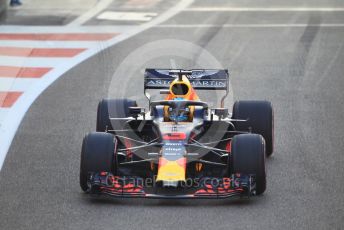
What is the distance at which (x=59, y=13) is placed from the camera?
2795cm

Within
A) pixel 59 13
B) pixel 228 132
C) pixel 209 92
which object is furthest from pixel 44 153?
pixel 59 13

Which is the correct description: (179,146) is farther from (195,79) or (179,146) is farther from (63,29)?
(63,29)

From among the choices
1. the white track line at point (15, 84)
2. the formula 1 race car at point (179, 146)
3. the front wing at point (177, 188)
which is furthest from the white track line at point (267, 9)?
the front wing at point (177, 188)

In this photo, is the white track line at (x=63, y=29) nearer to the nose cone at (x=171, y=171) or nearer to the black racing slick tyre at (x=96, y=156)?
the black racing slick tyre at (x=96, y=156)

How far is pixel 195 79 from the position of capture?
15.6 m

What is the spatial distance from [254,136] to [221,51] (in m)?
10.1

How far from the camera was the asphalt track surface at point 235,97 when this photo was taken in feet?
41.4

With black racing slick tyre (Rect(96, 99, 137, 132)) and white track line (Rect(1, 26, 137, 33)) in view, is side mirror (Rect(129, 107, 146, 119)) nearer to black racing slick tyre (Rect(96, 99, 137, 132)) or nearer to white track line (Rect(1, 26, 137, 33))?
black racing slick tyre (Rect(96, 99, 137, 132))

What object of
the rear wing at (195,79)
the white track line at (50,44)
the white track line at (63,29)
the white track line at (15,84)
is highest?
the white track line at (63,29)

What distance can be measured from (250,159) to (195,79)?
2763 mm

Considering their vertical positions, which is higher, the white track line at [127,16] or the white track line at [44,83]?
the white track line at [127,16]

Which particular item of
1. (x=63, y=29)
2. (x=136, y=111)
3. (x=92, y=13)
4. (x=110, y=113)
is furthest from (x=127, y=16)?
(x=136, y=111)

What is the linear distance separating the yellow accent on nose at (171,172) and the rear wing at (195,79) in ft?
8.30

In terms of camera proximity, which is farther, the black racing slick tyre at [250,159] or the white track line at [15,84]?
the white track line at [15,84]
